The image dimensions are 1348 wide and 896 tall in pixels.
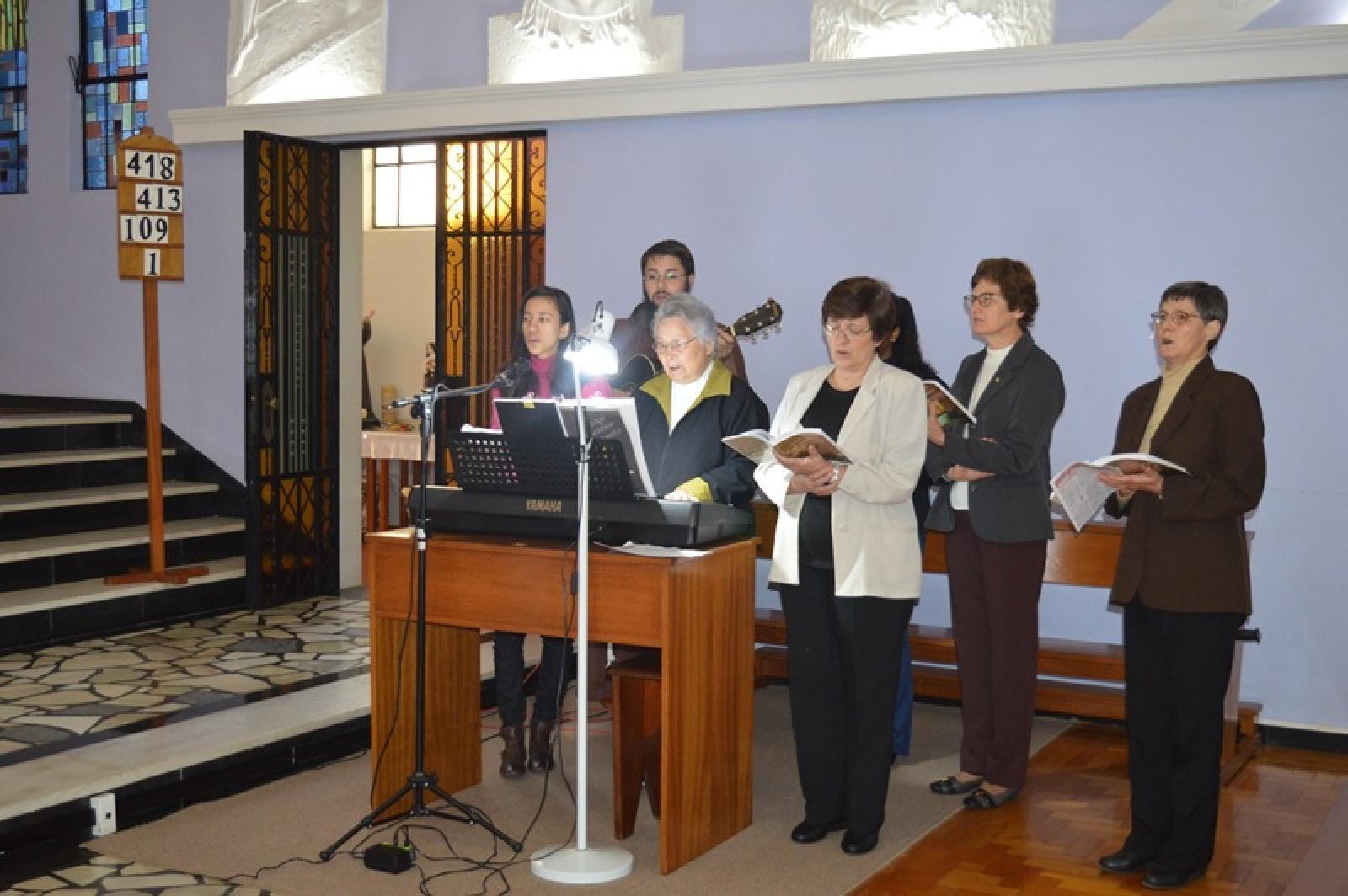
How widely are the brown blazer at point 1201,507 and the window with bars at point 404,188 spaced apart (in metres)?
8.89

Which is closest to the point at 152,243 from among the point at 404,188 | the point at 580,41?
the point at 580,41

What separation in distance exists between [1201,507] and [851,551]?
2.96ft

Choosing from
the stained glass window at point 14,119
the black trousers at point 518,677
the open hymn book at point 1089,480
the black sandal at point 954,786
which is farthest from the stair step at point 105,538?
the open hymn book at point 1089,480

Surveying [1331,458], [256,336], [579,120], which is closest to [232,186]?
[256,336]

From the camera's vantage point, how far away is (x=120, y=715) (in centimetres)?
528

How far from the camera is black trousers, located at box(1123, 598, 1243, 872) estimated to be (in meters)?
3.84

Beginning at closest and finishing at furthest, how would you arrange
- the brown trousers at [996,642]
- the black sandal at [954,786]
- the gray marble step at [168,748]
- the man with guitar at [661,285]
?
the gray marble step at [168,748]
the brown trousers at [996,642]
the black sandal at [954,786]
the man with guitar at [661,285]

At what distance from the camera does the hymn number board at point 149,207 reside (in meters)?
7.15

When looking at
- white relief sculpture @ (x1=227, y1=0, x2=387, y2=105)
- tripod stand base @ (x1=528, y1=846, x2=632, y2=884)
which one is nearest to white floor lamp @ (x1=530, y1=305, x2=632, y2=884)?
tripod stand base @ (x1=528, y1=846, x2=632, y2=884)

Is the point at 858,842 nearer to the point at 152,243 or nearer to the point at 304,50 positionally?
the point at 152,243

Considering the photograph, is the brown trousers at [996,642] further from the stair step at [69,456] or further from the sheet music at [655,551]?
the stair step at [69,456]

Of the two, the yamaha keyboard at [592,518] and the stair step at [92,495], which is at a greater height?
the yamaha keyboard at [592,518]

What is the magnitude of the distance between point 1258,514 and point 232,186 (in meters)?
5.47

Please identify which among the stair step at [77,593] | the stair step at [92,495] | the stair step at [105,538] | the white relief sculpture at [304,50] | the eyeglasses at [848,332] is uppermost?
the white relief sculpture at [304,50]
